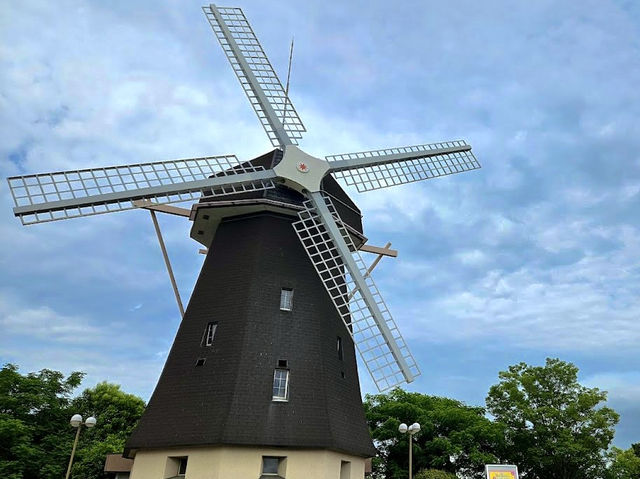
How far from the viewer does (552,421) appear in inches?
1054

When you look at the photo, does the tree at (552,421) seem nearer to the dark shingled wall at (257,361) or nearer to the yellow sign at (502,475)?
the yellow sign at (502,475)

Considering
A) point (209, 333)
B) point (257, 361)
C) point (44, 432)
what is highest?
point (209, 333)

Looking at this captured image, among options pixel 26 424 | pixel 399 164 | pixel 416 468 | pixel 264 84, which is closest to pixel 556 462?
pixel 416 468

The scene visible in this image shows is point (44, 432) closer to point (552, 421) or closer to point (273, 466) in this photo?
point (273, 466)

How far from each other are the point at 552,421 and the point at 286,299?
18.5 metres

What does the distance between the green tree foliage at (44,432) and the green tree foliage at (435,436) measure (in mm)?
15641

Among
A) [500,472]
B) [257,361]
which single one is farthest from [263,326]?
[500,472]

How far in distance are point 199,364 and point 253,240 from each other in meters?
4.31

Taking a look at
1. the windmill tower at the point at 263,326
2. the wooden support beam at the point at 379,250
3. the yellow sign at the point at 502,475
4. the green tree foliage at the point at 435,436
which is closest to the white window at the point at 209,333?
the windmill tower at the point at 263,326

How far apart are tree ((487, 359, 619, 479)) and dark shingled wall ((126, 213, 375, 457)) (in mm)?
14531

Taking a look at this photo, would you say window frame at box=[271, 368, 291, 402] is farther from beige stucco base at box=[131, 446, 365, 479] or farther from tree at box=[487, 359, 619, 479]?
tree at box=[487, 359, 619, 479]

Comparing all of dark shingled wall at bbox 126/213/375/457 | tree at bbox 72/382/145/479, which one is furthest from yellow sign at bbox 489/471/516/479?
tree at bbox 72/382/145/479

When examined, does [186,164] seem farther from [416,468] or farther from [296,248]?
[416,468]

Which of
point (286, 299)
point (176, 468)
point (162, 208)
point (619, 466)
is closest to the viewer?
point (176, 468)
